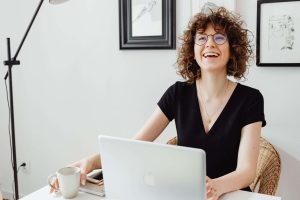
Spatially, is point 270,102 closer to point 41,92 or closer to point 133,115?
point 133,115

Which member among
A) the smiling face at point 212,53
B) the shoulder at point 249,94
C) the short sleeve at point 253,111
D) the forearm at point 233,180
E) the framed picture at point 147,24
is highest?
the framed picture at point 147,24

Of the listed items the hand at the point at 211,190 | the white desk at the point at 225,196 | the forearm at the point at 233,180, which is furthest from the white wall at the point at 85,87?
the hand at the point at 211,190

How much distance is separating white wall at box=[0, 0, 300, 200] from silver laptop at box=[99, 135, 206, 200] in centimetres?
108

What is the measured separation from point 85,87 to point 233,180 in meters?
1.46

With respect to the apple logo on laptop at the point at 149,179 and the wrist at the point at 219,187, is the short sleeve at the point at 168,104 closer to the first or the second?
the wrist at the point at 219,187

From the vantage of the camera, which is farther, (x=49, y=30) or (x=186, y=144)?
(x=49, y=30)

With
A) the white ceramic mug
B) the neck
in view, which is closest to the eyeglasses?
the neck

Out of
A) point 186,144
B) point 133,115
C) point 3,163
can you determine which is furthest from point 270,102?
point 3,163

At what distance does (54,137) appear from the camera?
2703 millimetres

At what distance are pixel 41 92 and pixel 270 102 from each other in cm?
161

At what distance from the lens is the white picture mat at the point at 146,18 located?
2.16 m

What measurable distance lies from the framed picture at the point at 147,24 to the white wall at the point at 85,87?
0.16 ft

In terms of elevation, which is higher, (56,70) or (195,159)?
(56,70)

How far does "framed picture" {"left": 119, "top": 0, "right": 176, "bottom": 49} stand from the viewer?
2.13 meters
